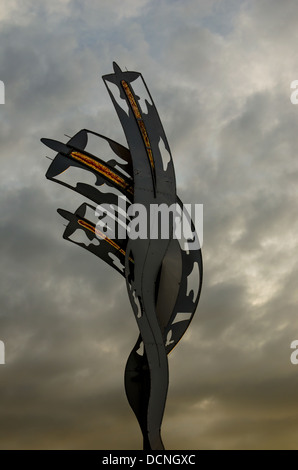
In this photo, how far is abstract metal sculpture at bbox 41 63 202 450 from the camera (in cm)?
1525

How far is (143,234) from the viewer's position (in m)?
15.6

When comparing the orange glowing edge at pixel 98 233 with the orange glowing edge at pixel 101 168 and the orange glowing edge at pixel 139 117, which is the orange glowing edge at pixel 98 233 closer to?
the orange glowing edge at pixel 101 168

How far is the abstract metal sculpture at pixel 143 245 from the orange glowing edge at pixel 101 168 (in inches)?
0.9

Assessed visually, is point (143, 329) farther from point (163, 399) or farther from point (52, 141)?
point (52, 141)

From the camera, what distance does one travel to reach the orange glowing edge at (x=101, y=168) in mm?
16266

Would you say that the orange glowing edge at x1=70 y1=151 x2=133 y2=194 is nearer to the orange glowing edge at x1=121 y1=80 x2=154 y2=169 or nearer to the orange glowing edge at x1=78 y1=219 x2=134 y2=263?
the orange glowing edge at x1=121 y1=80 x2=154 y2=169

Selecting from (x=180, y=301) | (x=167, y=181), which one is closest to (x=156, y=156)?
(x=167, y=181)

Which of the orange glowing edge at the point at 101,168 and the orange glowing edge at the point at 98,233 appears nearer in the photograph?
the orange glowing edge at the point at 101,168

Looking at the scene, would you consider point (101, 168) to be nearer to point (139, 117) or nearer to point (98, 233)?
point (139, 117)

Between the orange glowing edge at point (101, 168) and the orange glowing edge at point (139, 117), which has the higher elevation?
the orange glowing edge at point (139, 117)

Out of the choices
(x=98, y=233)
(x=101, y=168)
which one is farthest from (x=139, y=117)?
(x=98, y=233)

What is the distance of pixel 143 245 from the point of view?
50.9 feet

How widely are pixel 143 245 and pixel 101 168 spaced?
7.37ft

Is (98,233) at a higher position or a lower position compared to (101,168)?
lower
